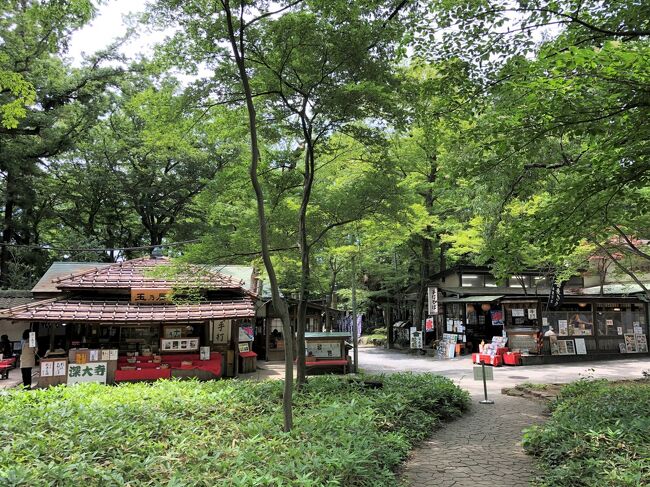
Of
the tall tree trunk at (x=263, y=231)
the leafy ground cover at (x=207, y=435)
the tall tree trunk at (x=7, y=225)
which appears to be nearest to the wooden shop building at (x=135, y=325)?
the leafy ground cover at (x=207, y=435)

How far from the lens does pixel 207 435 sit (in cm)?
634

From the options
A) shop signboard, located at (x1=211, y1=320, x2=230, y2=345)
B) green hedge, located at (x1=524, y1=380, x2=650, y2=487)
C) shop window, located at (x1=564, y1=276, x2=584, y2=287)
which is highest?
shop window, located at (x1=564, y1=276, x2=584, y2=287)

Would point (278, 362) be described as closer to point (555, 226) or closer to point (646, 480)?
point (555, 226)

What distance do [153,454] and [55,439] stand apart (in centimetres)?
139

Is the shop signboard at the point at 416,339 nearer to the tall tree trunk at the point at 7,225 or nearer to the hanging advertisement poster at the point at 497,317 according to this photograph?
the hanging advertisement poster at the point at 497,317

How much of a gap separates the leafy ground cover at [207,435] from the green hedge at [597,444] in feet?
6.31

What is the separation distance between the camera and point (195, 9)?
7.34 m

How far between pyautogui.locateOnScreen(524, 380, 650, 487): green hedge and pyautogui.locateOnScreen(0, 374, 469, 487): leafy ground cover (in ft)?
6.31

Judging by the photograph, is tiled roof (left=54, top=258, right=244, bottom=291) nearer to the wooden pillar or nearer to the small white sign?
the wooden pillar

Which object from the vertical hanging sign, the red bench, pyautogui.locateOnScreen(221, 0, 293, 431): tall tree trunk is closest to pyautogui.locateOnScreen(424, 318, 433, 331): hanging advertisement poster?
the vertical hanging sign

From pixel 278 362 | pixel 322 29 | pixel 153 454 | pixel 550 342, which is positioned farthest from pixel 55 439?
pixel 550 342

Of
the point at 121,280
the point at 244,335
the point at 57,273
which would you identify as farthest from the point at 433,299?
the point at 57,273

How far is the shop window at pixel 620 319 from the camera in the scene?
22219mm

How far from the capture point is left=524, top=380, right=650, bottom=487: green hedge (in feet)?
16.3
